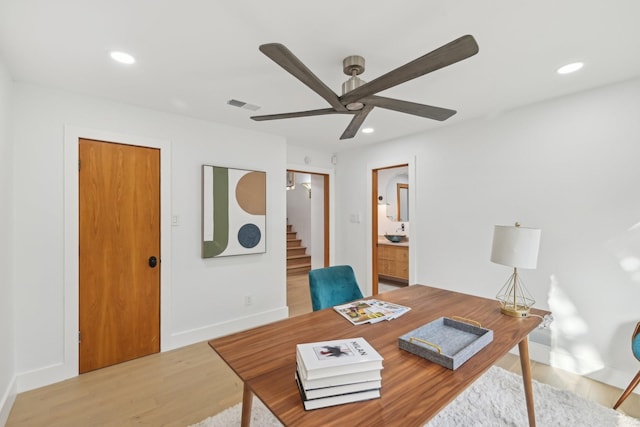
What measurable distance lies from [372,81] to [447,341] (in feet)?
4.24

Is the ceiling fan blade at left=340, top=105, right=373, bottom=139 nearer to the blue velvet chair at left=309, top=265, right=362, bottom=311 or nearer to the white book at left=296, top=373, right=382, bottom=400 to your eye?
the blue velvet chair at left=309, top=265, right=362, bottom=311

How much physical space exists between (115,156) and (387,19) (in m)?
2.51

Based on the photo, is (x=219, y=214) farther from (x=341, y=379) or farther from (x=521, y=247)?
(x=521, y=247)

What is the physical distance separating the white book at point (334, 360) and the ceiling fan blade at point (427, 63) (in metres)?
1.18

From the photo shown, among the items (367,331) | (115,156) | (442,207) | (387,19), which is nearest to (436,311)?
(367,331)

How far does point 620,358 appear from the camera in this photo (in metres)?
2.29

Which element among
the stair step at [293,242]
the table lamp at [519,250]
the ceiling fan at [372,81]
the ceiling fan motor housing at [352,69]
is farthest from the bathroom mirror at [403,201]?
the ceiling fan motor housing at [352,69]

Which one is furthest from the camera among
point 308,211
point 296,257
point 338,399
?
point 308,211

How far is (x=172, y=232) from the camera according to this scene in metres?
2.98

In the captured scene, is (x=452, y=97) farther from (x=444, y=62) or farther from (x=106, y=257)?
(x=106, y=257)

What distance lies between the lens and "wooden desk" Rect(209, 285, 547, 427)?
0.90m

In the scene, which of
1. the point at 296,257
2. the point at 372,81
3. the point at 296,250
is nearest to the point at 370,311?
the point at 372,81

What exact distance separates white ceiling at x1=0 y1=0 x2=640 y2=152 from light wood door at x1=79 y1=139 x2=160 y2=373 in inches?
23.5

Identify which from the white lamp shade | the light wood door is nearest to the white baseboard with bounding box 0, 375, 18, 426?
the light wood door
